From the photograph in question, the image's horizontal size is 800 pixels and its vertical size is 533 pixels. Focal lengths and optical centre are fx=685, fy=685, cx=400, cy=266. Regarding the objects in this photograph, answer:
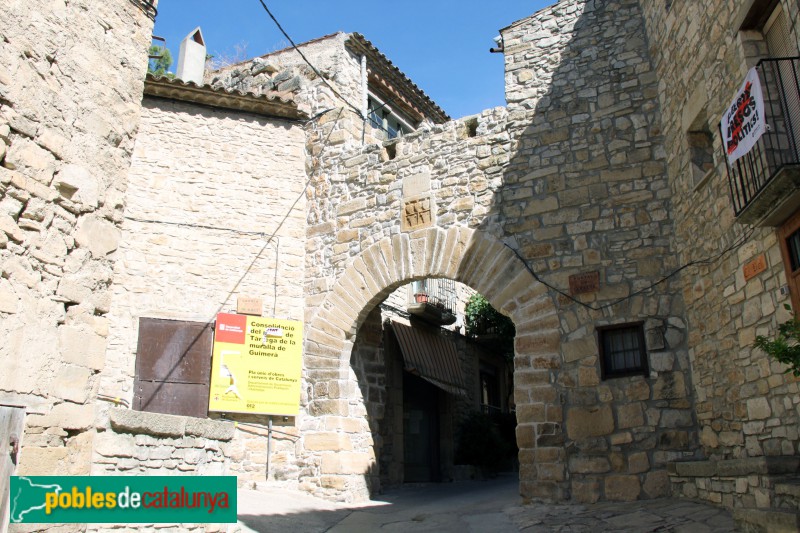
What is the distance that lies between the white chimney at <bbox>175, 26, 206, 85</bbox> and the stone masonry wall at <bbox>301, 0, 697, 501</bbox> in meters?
3.82

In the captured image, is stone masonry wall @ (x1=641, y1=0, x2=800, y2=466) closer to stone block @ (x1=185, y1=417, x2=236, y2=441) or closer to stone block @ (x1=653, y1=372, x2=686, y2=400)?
stone block @ (x1=653, y1=372, x2=686, y2=400)

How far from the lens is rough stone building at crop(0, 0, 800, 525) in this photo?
4184 mm

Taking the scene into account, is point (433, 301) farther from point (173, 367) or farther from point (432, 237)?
point (173, 367)

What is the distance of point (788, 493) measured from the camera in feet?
15.3

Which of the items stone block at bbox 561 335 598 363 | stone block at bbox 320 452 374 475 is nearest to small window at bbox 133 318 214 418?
stone block at bbox 320 452 374 475

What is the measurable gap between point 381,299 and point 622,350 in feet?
11.2

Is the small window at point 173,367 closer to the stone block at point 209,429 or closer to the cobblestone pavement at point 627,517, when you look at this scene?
the stone block at point 209,429

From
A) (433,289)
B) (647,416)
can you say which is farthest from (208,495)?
(433,289)

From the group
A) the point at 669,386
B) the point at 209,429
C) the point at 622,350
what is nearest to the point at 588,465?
the point at 669,386

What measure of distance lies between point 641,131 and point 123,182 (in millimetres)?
6107

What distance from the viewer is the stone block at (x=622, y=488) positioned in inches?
279

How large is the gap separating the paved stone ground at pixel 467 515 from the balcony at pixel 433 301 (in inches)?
135

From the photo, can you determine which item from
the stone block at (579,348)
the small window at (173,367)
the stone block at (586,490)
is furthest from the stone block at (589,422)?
the small window at (173,367)

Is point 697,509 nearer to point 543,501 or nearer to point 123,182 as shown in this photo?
point 543,501
